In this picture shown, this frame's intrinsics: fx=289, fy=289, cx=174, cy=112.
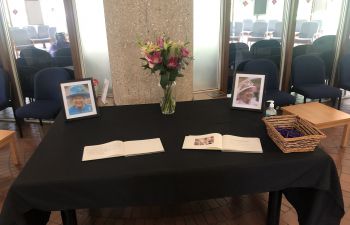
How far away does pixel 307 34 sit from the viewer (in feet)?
14.0

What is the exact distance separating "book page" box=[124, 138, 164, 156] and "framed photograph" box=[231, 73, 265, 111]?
0.79 m

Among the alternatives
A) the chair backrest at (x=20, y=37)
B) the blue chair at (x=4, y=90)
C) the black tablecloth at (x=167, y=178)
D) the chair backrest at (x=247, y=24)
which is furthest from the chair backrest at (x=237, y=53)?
the blue chair at (x=4, y=90)

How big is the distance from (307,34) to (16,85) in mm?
4186

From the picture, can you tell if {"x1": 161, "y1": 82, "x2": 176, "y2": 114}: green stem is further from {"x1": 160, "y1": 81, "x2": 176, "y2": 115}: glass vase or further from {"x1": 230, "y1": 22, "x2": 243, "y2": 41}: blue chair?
{"x1": 230, "y1": 22, "x2": 243, "y2": 41}: blue chair

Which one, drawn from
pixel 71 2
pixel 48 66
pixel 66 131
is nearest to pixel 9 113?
pixel 48 66

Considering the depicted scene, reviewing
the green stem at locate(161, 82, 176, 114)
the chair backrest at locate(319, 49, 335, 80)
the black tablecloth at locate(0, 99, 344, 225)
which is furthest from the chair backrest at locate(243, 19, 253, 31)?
the black tablecloth at locate(0, 99, 344, 225)

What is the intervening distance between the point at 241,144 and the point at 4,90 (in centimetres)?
324

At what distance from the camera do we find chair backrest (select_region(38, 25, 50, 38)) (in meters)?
3.68

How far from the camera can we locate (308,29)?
422cm

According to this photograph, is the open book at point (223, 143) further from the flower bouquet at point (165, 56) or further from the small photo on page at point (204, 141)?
the flower bouquet at point (165, 56)

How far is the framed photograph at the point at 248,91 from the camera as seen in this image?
2168 mm

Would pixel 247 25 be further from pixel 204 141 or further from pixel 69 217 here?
pixel 69 217

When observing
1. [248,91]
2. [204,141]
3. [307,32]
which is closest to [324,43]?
[307,32]

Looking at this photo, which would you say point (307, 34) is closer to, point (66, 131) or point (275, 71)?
point (275, 71)
